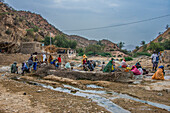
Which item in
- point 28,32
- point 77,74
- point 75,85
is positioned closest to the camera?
point 75,85

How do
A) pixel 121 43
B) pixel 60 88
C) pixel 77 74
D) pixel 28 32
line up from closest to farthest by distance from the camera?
pixel 60 88
pixel 77 74
pixel 28 32
pixel 121 43

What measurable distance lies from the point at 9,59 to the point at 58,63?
7.80m

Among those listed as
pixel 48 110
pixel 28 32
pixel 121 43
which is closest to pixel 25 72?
pixel 48 110

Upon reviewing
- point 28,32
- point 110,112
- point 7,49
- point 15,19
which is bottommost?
point 110,112

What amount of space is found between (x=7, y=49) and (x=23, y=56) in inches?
227

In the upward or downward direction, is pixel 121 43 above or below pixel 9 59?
above

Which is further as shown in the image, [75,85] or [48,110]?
[75,85]

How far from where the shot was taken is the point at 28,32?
1735 inches

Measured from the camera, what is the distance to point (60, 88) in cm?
748

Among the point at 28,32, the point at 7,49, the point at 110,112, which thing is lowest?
the point at 110,112

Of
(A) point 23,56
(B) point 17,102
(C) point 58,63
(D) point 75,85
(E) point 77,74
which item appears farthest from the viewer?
(A) point 23,56

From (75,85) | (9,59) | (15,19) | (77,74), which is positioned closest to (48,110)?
(75,85)

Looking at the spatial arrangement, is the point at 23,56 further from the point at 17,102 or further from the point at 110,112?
the point at 110,112

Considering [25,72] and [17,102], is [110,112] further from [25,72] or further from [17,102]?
[25,72]
